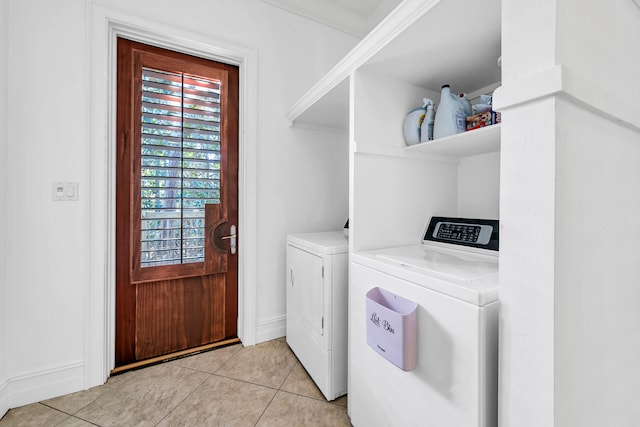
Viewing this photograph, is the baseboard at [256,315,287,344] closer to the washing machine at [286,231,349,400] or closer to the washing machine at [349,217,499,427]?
the washing machine at [286,231,349,400]

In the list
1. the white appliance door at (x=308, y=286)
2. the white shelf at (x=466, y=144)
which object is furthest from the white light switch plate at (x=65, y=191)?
the white shelf at (x=466, y=144)

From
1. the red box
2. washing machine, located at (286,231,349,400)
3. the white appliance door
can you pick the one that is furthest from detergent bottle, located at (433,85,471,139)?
the white appliance door

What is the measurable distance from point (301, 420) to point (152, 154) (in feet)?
5.75

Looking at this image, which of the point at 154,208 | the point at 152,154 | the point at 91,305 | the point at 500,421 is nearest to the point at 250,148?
the point at 152,154

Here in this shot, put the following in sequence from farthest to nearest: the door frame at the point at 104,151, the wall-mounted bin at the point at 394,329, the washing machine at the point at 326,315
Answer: the door frame at the point at 104,151 < the washing machine at the point at 326,315 < the wall-mounted bin at the point at 394,329

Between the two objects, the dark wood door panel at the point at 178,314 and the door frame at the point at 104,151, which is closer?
the door frame at the point at 104,151

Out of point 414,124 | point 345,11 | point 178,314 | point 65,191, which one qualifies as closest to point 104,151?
point 65,191

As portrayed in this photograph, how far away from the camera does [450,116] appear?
1.21m

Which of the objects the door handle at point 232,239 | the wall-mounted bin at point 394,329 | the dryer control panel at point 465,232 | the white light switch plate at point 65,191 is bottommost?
the wall-mounted bin at point 394,329

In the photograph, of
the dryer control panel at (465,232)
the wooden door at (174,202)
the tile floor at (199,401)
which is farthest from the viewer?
the wooden door at (174,202)

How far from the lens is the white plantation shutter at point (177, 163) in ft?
5.69

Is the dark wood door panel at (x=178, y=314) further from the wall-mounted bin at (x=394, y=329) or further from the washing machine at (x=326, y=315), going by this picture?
the wall-mounted bin at (x=394, y=329)

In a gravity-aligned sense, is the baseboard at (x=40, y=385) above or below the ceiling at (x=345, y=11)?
below

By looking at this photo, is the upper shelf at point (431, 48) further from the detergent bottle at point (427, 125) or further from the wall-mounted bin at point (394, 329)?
the wall-mounted bin at point (394, 329)
